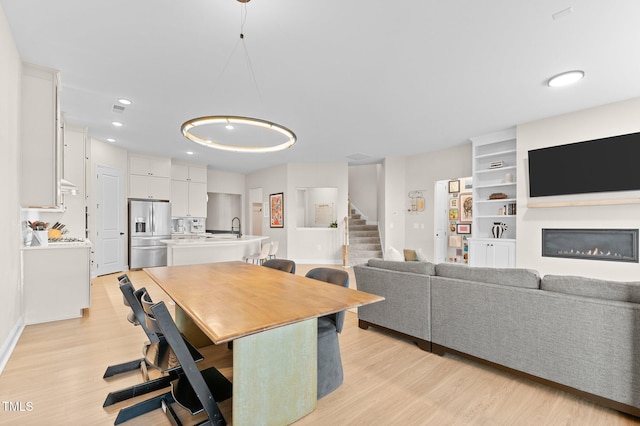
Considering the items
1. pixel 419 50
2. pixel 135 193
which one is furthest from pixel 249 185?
pixel 419 50

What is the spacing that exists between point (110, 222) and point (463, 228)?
8.24 m

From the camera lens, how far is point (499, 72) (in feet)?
10.6

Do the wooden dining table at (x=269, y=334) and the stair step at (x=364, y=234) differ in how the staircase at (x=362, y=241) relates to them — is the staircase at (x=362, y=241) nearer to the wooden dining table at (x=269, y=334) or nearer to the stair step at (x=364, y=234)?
the stair step at (x=364, y=234)

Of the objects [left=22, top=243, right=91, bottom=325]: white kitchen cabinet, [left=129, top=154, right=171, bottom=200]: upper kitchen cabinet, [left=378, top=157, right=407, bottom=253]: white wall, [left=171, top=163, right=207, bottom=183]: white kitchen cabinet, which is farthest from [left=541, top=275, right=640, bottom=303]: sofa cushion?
[left=171, top=163, right=207, bottom=183]: white kitchen cabinet

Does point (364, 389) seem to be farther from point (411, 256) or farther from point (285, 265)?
point (411, 256)

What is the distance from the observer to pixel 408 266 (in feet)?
9.57

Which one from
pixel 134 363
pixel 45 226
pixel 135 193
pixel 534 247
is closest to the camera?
pixel 134 363

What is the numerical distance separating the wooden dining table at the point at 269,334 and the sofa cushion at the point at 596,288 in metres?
1.34

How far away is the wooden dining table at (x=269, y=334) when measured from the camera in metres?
1.46

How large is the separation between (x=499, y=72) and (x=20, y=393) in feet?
16.6

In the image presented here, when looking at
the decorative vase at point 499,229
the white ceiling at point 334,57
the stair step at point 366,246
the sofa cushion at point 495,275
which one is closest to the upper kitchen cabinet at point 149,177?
the white ceiling at point 334,57

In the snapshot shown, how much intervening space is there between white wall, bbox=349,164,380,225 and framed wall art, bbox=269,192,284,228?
2.63 meters

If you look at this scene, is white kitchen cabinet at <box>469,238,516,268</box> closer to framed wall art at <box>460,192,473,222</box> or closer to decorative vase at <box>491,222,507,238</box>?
decorative vase at <box>491,222,507,238</box>

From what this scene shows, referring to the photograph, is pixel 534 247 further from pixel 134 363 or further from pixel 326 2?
pixel 134 363
